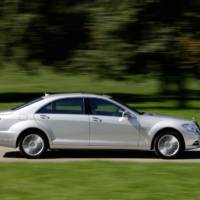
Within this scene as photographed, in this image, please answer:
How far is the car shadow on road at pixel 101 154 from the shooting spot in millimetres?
15172

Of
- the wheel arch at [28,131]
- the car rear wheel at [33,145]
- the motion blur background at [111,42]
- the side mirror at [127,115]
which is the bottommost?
the car rear wheel at [33,145]

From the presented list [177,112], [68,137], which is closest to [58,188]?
[68,137]

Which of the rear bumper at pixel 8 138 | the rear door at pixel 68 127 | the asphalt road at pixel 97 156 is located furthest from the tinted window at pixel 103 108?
the rear bumper at pixel 8 138

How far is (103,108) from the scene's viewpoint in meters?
15.1

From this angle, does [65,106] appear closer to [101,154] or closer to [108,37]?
[101,154]

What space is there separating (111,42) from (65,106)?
15.6 m

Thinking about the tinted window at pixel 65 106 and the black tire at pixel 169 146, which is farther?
the tinted window at pixel 65 106

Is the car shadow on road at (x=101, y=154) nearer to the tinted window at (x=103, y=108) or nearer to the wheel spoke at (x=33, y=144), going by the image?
the wheel spoke at (x=33, y=144)

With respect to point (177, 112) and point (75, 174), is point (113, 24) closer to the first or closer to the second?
point (177, 112)

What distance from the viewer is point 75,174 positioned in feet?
35.9

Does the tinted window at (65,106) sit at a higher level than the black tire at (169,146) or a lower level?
higher

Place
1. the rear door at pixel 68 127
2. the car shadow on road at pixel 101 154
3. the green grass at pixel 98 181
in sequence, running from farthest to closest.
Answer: the car shadow on road at pixel 101 154 < the rear door at pixel 68 127 < the green grass at pixel 98 181

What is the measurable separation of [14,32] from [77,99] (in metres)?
17.2

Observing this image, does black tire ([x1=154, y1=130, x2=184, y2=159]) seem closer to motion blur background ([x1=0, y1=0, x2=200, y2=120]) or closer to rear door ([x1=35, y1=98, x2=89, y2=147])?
rear door ([x1=35, y1=98, x2=89, y2=147])
